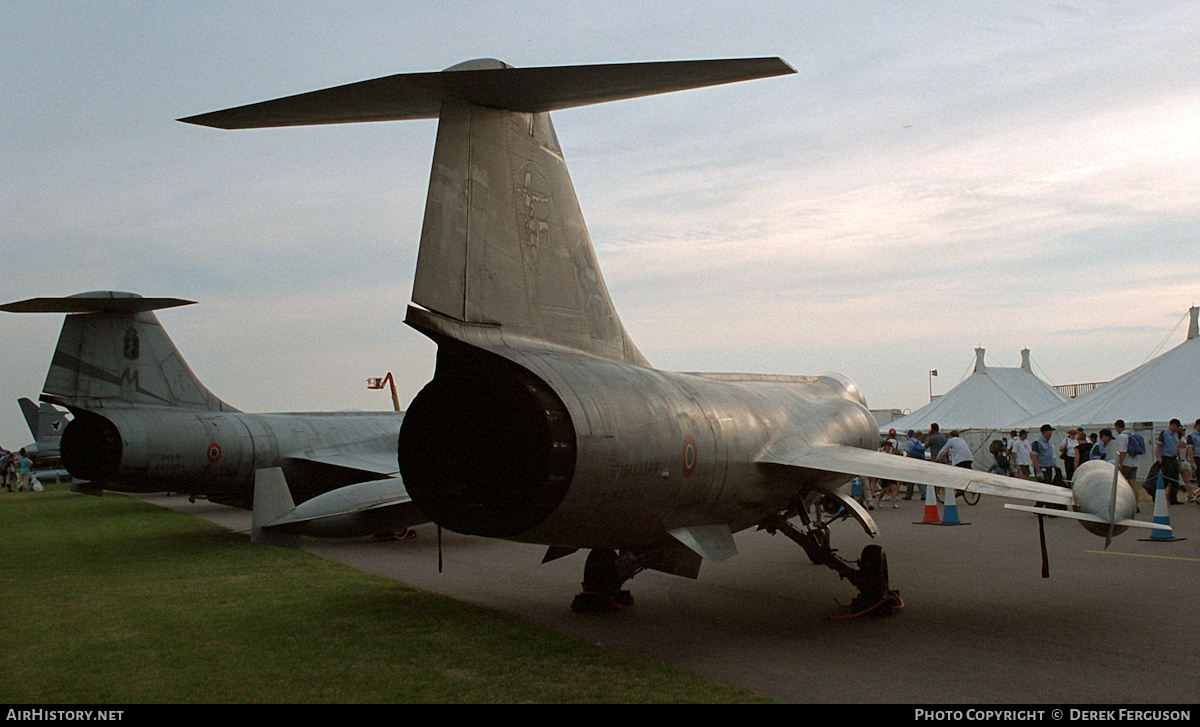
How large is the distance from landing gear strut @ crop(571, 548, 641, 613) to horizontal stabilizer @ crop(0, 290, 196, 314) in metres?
7.95

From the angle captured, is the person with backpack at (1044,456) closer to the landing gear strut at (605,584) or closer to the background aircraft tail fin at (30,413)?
the landing gear strut at (605,584)

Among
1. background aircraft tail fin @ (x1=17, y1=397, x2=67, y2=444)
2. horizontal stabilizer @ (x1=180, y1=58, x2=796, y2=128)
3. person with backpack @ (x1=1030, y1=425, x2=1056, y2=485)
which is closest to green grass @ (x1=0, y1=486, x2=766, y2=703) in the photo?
horizontal stabilizer @ (x1=180, y1=58, x2=796, y2=128)

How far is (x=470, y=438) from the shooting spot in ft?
16.4

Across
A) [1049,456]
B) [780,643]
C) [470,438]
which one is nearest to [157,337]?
[470,438]

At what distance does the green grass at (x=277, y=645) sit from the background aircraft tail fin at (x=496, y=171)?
213 centimetres

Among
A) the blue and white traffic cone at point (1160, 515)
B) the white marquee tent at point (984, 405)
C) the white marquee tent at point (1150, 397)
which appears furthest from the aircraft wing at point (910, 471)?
the white marquee tent at point (984, 405)

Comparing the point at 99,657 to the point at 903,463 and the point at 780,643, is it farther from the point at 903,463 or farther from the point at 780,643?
the point at 903,463

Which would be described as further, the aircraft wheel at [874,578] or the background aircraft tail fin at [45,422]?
the background aircraft tail fin at [45,422]

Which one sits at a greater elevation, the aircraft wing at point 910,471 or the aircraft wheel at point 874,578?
the aircraft wing at point 910,471

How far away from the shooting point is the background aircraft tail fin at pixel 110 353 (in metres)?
11.8

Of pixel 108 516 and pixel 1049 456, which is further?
Answer: pixel 108 516

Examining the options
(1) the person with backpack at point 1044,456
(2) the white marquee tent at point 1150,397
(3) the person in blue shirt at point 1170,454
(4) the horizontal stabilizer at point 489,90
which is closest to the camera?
(4) the horizontal stabilizer at point 489,90

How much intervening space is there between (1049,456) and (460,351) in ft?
49.4

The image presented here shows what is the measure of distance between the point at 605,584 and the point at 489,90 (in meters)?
4.29
